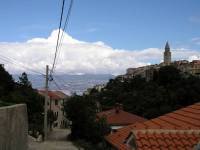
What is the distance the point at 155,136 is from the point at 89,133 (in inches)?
1304

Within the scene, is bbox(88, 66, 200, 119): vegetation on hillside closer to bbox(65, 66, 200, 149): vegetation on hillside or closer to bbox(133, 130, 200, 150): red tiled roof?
bbox(65, 66, 200, 149): vegetation on hillside

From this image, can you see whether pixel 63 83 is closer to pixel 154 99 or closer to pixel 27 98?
pixel 27 98

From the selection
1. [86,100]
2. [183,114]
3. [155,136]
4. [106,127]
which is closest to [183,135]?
[155,136]

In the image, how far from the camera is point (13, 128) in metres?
6.40

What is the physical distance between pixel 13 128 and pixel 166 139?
369 cm

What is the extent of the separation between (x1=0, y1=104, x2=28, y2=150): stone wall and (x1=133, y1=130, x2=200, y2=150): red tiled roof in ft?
8.15

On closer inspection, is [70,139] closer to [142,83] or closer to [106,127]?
[106,127]

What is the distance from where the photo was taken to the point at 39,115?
48844 mm

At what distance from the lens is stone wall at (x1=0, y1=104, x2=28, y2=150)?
580 cm

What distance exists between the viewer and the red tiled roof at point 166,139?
861cm

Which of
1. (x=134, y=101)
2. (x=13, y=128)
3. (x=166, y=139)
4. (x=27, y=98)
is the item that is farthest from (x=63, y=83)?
(x=13, y=128)

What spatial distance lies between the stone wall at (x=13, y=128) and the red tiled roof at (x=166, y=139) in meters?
2.49

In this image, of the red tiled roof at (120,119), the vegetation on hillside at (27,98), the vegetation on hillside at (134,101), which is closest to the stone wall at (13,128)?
the vegetation on hillside at (27,98)

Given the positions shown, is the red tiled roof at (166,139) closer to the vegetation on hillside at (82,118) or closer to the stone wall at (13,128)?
the stone wall at (13,128)
